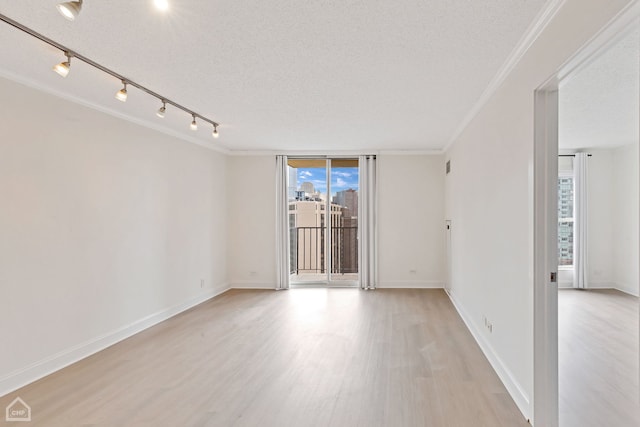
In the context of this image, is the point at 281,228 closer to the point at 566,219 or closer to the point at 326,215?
the point at 326,215

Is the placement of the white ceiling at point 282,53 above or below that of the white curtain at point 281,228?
above

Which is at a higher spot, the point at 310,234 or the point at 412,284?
the point at 310,234

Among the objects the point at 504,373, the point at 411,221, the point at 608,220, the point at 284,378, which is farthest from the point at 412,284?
the point at 284,378

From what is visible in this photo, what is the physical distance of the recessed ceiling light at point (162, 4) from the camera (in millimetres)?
1843

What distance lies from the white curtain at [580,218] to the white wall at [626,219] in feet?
1.67

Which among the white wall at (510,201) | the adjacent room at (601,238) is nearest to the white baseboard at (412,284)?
the adjacent room at (601,238)

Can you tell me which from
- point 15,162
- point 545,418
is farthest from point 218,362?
point 545,418

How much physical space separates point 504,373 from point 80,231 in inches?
159

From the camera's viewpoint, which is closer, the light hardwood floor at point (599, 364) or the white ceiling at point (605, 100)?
the light hardwood floor at point (599, 364)

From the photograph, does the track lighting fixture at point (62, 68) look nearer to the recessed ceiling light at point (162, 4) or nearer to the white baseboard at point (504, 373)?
the recessed ceiling light at point (162, 4)

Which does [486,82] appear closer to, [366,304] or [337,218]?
[366,304]

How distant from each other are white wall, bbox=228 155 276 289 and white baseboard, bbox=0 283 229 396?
1.73 meters

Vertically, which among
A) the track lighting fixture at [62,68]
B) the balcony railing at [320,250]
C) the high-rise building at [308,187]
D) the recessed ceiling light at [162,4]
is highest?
the recessed ceiling light at [162,4]

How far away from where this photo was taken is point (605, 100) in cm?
366
